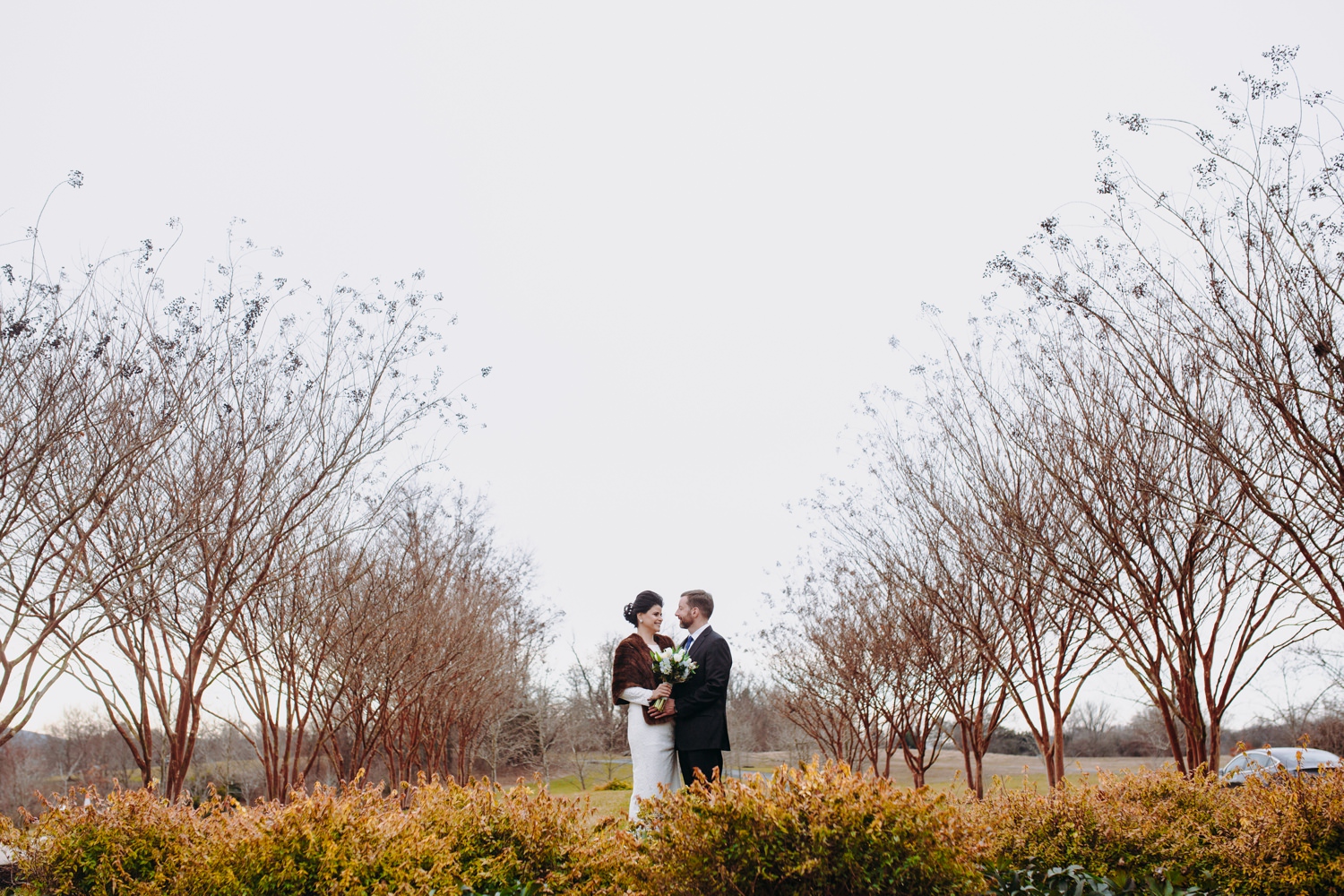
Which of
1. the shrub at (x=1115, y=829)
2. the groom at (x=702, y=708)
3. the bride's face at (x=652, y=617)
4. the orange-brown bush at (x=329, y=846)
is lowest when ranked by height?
the shrub at (x=1115, y=829)

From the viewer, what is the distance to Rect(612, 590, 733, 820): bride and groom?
6.92 meters

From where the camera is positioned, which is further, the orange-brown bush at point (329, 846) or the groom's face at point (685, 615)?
the groom's face at point (685, 615)

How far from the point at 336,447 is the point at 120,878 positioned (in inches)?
237

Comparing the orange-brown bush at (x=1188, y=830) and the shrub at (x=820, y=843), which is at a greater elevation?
the shrub at (x=820, y=843)

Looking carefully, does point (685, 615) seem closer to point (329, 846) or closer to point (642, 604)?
point (642, 604)

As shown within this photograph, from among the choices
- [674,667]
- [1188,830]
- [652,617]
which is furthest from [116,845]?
[1188,830]

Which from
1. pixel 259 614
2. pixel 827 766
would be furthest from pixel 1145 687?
pixel 259 614

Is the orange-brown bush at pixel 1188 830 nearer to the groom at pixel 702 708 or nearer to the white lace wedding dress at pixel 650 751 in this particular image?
the groom at pixel 702 708

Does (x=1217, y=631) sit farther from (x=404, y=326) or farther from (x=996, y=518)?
(x=404, y=326)

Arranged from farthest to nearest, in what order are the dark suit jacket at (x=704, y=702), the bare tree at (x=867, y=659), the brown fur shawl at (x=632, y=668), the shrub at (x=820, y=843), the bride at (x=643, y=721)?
the bare tree at (x=867, y=659), the brown fur shawl at (x=632, y=668), the bride at (x=643, y=721), the dark suit jacket at (x=704, y=702), the shrub at (x=820, y=843)

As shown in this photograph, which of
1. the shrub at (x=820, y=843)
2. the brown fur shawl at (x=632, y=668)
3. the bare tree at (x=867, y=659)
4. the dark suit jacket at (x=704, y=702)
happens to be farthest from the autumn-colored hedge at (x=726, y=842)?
the bare tree at (x=867, y=659)

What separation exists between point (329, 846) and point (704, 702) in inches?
122

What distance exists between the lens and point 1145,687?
11031mm

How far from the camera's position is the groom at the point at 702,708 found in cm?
690
